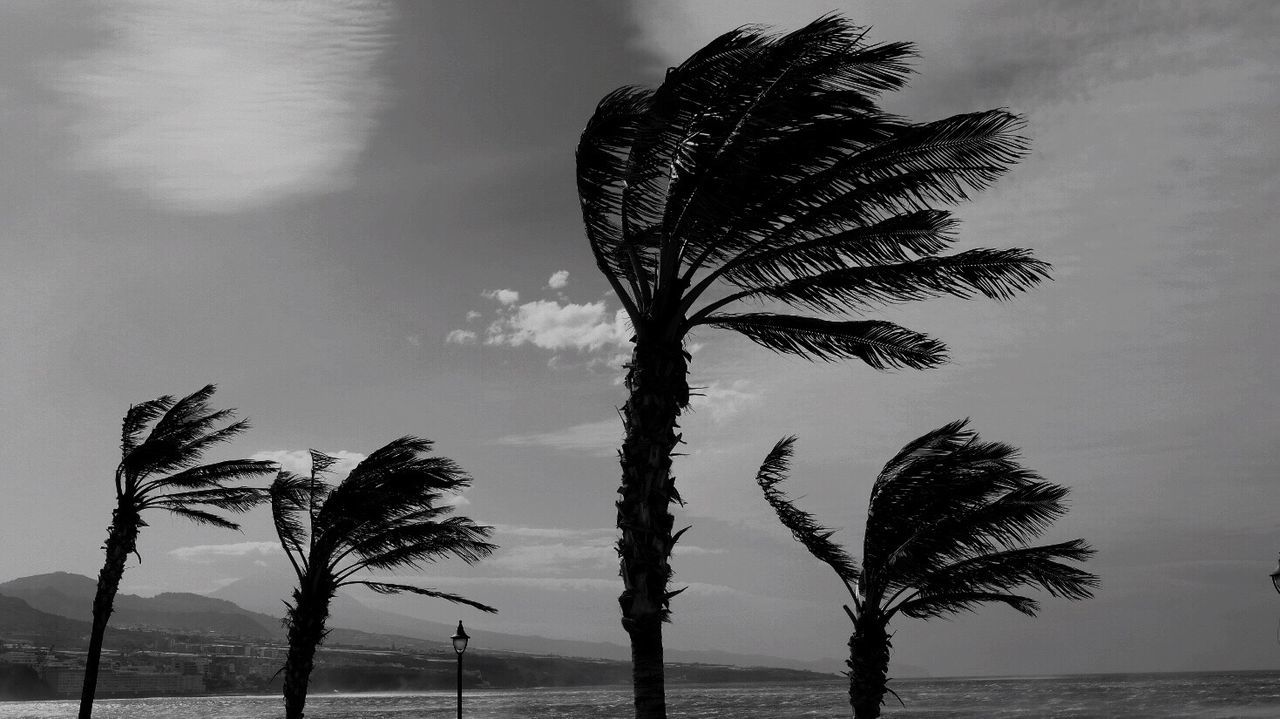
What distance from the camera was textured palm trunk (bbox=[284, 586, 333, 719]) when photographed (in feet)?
59.1

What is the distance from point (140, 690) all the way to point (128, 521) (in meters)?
145

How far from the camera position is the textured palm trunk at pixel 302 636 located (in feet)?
59.1

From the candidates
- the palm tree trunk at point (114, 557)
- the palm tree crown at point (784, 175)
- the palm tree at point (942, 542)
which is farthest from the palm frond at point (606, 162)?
the palm tree trunk at point (114, 557)

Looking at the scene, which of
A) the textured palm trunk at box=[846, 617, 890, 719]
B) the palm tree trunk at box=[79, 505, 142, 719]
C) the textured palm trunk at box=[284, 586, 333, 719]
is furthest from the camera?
the palm tree trunk at box=[79, 505, 142, 719]

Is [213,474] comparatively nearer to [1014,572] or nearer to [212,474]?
[212,474]

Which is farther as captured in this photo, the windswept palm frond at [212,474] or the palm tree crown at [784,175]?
the windswept palm frond at [212,474]

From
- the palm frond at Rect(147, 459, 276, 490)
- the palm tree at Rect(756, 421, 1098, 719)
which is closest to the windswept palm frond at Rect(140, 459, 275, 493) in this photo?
the palm frond at Rect(147, 459, 276, 490)

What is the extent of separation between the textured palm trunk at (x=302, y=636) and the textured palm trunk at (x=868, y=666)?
926 centimetres

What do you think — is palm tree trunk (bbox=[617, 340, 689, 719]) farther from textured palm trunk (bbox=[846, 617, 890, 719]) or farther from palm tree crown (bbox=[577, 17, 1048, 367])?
textured palm trunk (bbox=[846, 617, 890, 719])

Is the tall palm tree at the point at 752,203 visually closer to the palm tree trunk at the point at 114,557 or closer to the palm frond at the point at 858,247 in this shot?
the palm frond at the point at 858,247

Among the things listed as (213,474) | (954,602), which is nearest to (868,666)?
(954,602)

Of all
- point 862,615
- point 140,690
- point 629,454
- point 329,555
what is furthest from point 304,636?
point 140,690

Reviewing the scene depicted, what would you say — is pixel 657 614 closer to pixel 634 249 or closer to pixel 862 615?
pixel 634 249

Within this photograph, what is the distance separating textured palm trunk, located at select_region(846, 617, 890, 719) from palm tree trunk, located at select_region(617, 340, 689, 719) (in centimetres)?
697
